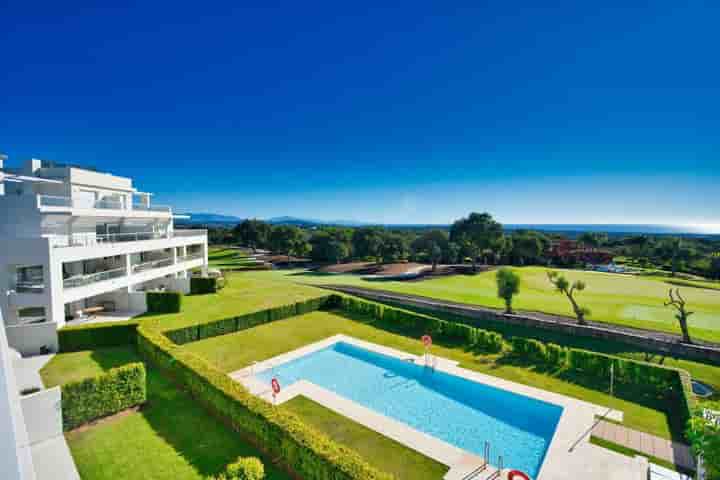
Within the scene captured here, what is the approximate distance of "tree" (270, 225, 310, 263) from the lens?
68.1 meters

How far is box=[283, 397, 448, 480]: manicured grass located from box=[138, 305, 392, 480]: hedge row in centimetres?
248

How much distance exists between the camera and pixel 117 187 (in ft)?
98.2

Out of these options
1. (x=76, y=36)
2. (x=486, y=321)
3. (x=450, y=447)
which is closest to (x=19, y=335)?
(x=76, y=36)

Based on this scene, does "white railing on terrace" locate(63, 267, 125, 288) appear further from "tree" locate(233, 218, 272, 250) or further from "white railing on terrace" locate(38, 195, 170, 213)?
"tree" locate(233, 218, 272, 250)

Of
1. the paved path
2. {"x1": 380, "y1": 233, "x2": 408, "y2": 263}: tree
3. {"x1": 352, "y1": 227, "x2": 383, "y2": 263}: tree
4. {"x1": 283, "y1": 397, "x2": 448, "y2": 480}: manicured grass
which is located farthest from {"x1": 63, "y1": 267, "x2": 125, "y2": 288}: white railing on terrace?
{"x1": 380, "y1": 233, "x2": 408, "y2": 263}: tree

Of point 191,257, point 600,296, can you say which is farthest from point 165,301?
point 600,296

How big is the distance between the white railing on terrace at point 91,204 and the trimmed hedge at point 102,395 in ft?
47.5

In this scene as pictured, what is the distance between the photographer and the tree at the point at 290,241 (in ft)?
223

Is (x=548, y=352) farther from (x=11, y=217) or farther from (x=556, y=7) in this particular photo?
(x=11, y=217)

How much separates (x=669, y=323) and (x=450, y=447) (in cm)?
2324

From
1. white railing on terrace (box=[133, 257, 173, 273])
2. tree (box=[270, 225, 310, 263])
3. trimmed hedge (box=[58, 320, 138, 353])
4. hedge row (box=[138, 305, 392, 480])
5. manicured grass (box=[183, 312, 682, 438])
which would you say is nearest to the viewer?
hedge row (box=[138, 305, 392, 480])

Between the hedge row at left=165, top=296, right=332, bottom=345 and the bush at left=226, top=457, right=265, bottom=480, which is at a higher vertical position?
the bush at left=226, top=457, right=265, bottom=480

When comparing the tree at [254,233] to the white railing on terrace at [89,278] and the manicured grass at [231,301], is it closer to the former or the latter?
the manicured grass at [231,301]

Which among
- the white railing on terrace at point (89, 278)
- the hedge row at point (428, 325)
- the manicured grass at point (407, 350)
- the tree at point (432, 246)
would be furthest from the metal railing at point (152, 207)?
the tree at point (432, 246)
